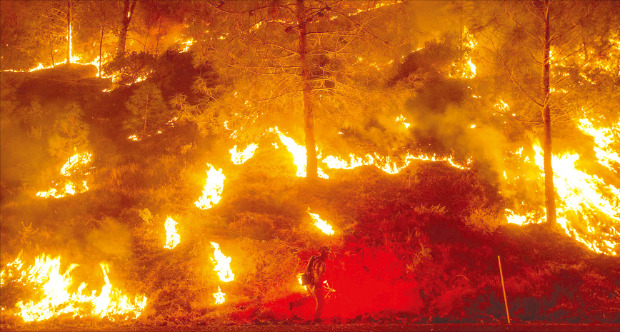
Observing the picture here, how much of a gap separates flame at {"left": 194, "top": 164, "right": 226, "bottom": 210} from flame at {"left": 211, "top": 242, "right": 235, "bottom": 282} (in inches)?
83.8

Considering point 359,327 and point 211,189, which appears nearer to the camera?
point 359,327

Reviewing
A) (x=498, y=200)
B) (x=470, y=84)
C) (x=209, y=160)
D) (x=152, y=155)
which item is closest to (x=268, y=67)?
(x=209, y=160)

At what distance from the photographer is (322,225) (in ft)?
29.9

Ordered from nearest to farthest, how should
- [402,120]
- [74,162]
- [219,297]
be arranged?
[219,297], [74,162], [402,120]

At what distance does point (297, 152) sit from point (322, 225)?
13.4 feet

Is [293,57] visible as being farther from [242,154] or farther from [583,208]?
[583,208]

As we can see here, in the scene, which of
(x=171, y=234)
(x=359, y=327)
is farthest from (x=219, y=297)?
(x=359, y=327)

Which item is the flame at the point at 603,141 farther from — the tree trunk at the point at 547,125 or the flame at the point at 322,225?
the flame at the point at 322,225

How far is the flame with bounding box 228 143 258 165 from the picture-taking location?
12.5m

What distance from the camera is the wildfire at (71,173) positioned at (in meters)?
10.8

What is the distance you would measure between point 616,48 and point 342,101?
6651mm

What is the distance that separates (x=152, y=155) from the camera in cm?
1240

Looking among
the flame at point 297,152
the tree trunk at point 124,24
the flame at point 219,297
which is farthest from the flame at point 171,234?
the tree trunk at point 124,24

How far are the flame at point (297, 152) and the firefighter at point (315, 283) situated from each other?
519 cm
